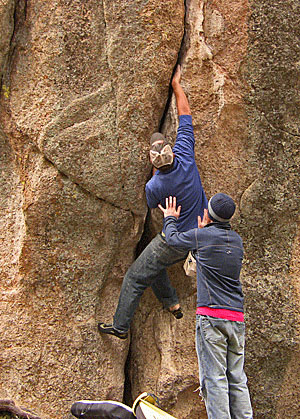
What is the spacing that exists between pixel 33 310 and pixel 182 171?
7.48ft

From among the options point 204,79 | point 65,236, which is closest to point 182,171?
point 204,79

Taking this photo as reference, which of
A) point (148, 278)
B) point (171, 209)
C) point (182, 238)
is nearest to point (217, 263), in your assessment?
point (182, 238)

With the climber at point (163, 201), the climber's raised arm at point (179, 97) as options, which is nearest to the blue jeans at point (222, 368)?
the climber at point (163, 201)

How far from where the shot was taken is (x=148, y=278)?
4711mm

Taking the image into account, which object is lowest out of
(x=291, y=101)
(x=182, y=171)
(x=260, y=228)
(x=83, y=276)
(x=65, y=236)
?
(x=83, y=276)

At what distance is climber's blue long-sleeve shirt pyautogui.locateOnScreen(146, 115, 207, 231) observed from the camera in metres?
4.47

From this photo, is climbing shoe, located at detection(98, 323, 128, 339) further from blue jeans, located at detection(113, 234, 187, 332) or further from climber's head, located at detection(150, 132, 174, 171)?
climber's head, located at detection(150, 132, 174, 171)

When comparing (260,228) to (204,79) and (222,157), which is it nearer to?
(222,157)

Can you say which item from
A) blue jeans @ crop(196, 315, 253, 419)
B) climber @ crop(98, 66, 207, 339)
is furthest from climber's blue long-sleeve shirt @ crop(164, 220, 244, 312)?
climber @ crop(98, 66, 207, 339)

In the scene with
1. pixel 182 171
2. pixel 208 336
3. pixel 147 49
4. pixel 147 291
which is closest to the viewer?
pixel 208 336

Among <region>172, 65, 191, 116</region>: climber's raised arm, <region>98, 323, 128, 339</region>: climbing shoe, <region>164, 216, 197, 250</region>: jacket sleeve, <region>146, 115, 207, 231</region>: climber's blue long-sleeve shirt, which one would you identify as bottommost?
<region>98, 323, 128, 339</region>: climbing shoe

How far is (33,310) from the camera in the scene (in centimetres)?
484

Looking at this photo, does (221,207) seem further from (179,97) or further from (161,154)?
(179,97)

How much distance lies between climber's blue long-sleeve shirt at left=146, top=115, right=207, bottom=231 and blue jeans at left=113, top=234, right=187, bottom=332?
34 cm
